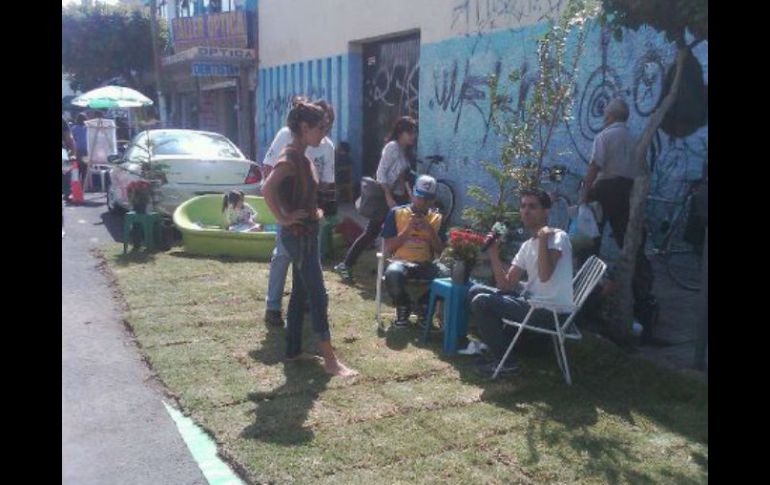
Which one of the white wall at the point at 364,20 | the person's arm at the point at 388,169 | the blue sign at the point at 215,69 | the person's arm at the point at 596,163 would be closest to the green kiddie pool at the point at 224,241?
the person's arm at the point at 388,169

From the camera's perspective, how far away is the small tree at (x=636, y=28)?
4.45m

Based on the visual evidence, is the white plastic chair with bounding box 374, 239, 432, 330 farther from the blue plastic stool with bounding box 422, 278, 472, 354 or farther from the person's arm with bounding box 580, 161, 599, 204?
the person's arm with bounding box 580, 161, 599, 204

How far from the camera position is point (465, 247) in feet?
16.9

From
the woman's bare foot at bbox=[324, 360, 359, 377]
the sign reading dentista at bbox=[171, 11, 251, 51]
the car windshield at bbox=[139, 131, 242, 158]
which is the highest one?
the sign reading dentista at bbox=[171, 11, 251, 51]

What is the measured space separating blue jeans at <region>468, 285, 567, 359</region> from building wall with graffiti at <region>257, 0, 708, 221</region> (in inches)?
104

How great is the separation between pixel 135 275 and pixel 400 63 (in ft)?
20.6

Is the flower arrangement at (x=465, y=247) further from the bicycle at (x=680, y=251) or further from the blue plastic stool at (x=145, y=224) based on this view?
the blue plastic stool at (x=145, y=224)

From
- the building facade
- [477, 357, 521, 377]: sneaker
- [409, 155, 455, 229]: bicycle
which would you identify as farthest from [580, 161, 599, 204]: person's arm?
the building facade

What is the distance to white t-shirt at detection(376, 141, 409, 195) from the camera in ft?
24.0

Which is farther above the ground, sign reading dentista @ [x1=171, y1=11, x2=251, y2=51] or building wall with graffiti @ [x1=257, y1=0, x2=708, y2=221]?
sign reading dentista @ [x1=171, y1=11, x2=251, y2=51]

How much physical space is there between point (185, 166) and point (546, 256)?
6496 mm

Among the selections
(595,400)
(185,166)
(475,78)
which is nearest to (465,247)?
(595,400)

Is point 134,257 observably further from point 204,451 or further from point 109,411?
point 204,451
